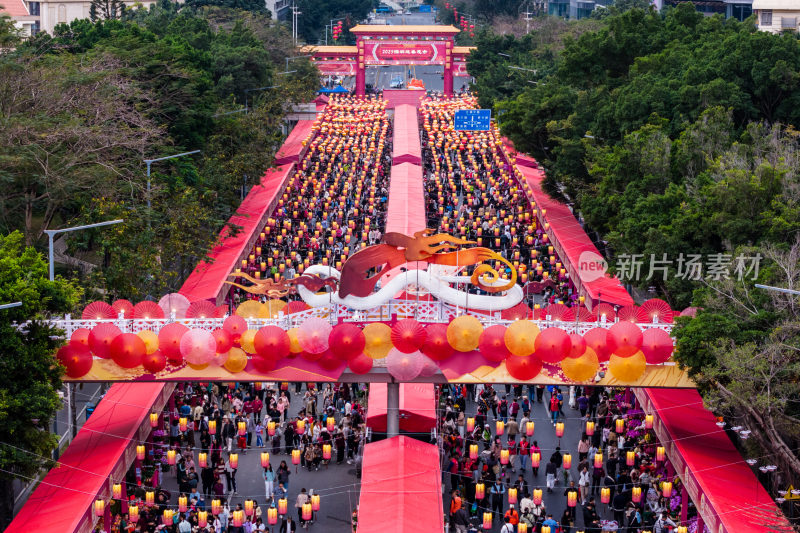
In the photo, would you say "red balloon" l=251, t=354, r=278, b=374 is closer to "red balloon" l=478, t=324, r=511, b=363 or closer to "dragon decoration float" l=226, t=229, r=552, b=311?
"dragon decoration float" l=226, t=229, r=552, b=311

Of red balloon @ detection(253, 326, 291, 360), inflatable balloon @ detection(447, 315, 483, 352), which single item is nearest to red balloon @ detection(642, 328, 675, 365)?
inflatable balloon @ detection(447, 315, 483, 352)

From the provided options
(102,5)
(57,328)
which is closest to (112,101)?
(57,328)

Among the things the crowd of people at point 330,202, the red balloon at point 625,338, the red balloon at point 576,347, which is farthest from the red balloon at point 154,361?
the crowd of people at point 330,202

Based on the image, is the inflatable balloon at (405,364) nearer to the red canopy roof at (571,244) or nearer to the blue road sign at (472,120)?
the red canopy roof at (571,244)

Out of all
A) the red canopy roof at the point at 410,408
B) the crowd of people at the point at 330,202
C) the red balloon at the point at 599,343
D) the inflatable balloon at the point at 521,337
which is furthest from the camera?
the crowd of people at the point at 330,202

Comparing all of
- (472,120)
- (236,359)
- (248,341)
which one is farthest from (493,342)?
(472,120)

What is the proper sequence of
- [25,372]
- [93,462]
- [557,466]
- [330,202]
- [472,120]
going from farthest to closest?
[472,120], [330,202], [557,466], [93,462], [25,372]

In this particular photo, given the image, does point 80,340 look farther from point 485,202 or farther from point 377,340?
point 485,202
